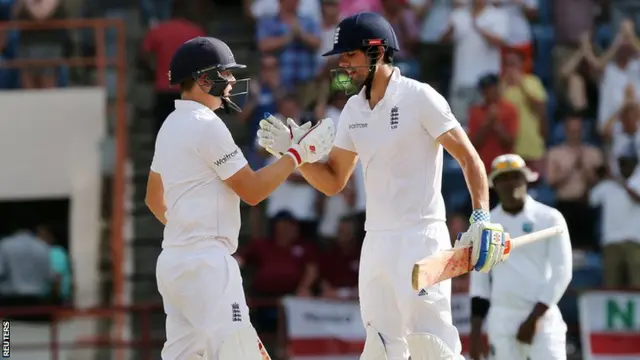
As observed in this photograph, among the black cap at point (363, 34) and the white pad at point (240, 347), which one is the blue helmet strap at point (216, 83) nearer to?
the black cap at point (363, 34)

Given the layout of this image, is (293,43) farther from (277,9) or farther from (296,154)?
(296,154)

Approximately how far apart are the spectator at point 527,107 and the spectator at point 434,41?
2.22 ft

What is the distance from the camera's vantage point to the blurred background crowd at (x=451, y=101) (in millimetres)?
13602

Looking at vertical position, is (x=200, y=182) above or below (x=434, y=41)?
below

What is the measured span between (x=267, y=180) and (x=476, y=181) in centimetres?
109

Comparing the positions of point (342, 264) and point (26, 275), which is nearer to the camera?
point (342, 264)

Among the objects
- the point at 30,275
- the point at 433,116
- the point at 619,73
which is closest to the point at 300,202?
the point at 30,275

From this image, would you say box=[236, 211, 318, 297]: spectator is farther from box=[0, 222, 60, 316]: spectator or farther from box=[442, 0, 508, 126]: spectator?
box=[442, 0, 508, 126]: spectator

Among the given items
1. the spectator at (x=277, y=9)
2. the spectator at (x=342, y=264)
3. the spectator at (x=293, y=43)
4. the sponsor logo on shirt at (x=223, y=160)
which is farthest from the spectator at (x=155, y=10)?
the sponsor logo on shirt at (x=223, y=160)

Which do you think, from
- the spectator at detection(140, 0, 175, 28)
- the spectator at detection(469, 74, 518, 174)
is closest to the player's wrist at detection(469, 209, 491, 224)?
the spectator at detection(469, 74, 518, 174)

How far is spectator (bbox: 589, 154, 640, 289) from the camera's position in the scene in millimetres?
13602

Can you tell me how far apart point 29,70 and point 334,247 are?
391cm

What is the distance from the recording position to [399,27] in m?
14.5

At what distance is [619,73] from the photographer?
14320 mm
